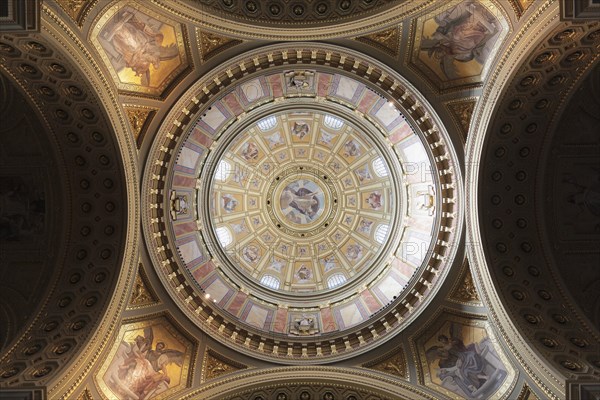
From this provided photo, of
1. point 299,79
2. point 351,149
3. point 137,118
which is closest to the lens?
point 137,118

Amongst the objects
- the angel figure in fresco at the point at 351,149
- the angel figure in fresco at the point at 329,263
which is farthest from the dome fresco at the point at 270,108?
the angel figure in fresco at the point at 329,263

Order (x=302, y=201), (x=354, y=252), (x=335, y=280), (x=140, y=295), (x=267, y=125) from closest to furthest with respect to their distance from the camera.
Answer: (x=140, y=295)
(x=267, y=125)
(x=335, y=280)
(x=354, y=252)
(x=302, y=201)

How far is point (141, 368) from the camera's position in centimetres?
1856

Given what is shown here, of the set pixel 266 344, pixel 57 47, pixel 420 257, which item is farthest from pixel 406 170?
pixel 57 47

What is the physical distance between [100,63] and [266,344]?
37.8ft

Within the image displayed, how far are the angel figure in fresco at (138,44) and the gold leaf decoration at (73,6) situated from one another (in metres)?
1.26

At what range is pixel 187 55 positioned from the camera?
1755 cm

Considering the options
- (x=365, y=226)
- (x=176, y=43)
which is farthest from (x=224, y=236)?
(x=176, y=43)

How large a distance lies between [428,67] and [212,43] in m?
7.34

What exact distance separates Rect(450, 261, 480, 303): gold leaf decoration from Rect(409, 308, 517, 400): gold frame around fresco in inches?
21.4

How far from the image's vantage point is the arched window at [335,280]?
25791 millimetres

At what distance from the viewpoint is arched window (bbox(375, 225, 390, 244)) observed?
25212mm

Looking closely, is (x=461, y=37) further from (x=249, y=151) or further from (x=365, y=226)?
(x=249, y=151)

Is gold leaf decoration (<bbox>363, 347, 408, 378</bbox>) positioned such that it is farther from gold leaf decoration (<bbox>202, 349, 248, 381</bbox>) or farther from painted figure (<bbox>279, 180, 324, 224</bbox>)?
painted figure (<bbox>279, 180, 324, 224</bbox>)
